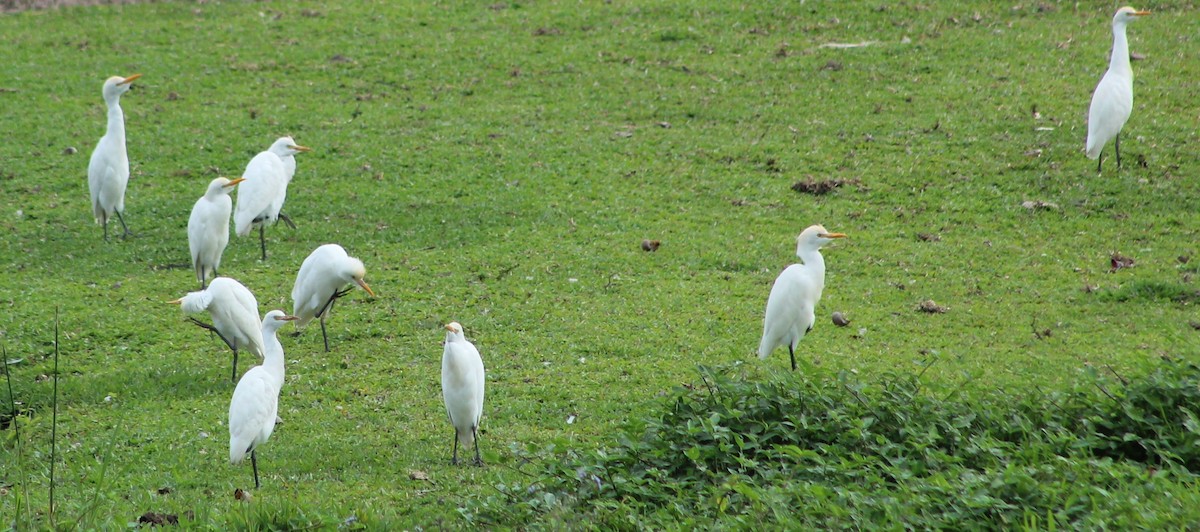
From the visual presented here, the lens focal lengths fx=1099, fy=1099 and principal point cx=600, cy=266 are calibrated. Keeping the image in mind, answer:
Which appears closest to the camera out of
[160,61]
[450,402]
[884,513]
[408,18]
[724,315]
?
[884,513]

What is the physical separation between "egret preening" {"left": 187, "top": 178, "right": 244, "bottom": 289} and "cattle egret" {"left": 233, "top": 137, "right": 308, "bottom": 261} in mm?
543

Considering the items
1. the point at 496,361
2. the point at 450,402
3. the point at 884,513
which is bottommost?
the point at 496,361

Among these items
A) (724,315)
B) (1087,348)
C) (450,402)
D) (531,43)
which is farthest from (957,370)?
(531,43)

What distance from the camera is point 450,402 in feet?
19.5

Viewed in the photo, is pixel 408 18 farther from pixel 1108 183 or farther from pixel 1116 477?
pixel 1116 477

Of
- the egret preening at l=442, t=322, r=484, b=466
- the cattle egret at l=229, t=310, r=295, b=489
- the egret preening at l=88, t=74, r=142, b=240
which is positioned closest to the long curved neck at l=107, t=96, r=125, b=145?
the egret preening at l=88, t=74, r=142, b=240

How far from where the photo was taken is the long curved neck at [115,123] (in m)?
11.0

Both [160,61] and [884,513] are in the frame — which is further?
[160,61]

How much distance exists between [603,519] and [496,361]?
312 centimetres

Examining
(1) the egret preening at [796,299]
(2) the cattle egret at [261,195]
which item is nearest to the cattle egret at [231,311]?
(2) the cattle egret at [261,195]

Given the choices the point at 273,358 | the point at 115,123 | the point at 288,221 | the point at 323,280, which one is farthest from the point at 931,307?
the point at 115,123

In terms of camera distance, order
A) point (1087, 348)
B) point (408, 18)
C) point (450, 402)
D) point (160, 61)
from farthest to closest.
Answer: point (408, 18)
point (160, 61)
point (1087, 348)
point (450, 402)

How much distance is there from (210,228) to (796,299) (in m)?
4.87

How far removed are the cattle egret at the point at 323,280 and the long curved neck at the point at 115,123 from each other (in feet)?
13.5
